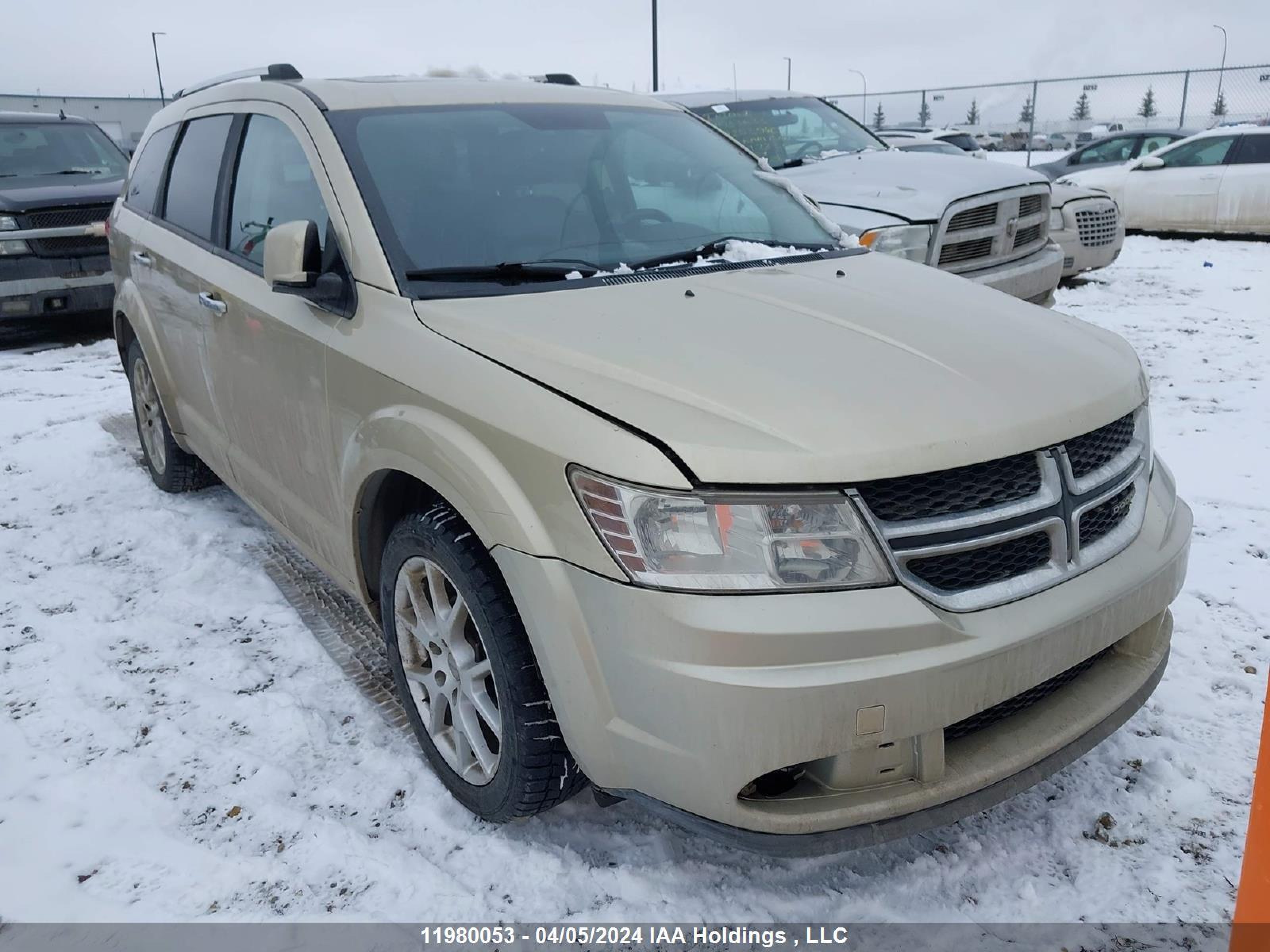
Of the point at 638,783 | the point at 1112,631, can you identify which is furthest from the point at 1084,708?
the point at 638,783

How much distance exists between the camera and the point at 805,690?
1.83m

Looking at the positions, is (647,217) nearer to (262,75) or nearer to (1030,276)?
(262,75)

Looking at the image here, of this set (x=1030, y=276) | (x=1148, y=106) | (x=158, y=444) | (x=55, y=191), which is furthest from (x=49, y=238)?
(x=1148, y=106)

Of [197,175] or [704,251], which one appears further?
[197,175]

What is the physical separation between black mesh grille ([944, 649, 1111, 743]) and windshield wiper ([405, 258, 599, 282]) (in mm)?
1534

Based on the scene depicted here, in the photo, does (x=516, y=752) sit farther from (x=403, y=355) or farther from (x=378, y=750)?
(x=403, y=355)

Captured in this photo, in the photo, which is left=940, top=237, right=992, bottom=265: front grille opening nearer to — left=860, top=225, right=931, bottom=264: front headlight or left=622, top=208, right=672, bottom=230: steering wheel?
left=860, top=225, right=931, bottom=264: front headlight

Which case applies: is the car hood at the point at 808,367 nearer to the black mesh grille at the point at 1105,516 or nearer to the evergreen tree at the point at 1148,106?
the black mesh grille at the point at 1105,516

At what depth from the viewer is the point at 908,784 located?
1.99 m

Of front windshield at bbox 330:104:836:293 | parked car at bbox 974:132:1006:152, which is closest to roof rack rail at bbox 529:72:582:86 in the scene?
front windshield at bbox 330:104:836:293

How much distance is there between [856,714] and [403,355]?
1398mm

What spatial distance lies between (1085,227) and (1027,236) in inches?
76.1

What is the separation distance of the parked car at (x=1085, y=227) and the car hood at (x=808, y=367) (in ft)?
19.5

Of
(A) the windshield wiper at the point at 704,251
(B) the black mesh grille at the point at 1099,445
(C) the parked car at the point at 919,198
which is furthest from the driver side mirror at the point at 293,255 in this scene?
(C) the parked car at the point at 919,198
